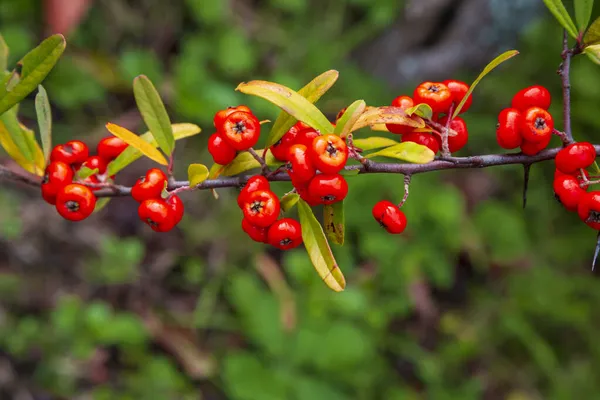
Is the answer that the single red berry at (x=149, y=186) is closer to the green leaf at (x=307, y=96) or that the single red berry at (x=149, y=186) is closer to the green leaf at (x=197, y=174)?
the green leaf at (x=197, y=174)

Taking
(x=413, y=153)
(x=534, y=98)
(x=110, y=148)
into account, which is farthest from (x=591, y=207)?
(x=110, y=148)

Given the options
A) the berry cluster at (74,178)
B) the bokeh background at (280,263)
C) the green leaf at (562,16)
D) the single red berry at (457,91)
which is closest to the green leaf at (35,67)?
the berry cluster at (74,178)

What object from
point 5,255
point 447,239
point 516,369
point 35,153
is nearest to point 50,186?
point 35,153

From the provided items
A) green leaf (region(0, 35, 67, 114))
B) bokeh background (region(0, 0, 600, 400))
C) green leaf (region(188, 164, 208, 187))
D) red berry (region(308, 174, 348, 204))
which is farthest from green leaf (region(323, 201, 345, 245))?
bokeh background (region(0, 0, 600, 400))

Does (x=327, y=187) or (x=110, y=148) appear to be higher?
(x=327, y=187)

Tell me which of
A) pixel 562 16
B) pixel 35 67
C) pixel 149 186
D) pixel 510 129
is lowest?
pixel 149 186

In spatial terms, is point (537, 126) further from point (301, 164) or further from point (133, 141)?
point (133, 141)

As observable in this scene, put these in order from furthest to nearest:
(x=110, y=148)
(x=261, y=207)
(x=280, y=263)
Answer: (x=280, y=263) < (x=110, y=148) < (x=261, y=207)

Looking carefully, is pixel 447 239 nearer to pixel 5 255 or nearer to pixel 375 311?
pixel 375 311
